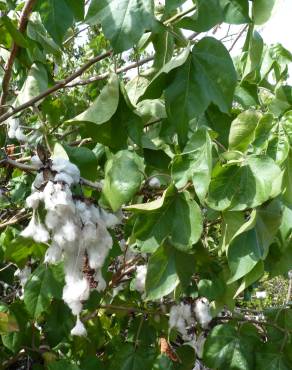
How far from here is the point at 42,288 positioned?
4.58 feet

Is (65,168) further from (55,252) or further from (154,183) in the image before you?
(154,183)

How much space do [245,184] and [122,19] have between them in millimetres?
335

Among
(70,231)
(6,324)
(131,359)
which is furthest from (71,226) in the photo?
(131,359)

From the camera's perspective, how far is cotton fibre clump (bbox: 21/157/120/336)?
0.86m

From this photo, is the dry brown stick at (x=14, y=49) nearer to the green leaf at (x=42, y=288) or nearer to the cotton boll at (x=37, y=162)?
the cotton boll at (x=37, y=162)

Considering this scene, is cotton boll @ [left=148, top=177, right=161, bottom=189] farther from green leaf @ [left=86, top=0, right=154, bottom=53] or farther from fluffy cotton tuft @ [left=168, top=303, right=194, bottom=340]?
fluffy cotton tuft @ [left=168, top=303, right=194, bottom=340]

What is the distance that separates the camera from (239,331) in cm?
152

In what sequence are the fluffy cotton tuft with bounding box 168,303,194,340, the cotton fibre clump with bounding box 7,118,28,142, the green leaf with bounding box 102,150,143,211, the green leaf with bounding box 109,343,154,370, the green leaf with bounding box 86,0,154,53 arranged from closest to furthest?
the green leaf with bounding box 86,0,154,53, the green leaf with bounding box 102,150,143,211, the cotton fibre clump with bounding box 7,118,28,142, the green leaf with bounding box 109,343,154,370, the fluffy cotton tuft with bounding box 168,303,194,340

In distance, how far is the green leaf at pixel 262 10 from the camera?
3.03 feet

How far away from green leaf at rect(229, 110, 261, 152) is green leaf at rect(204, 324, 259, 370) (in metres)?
0.65

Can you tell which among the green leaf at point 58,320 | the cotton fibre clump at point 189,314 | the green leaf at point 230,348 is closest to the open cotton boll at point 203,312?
the cotton fibre clump at point 189,314

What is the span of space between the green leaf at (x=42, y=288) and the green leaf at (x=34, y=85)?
→ 0.46 m

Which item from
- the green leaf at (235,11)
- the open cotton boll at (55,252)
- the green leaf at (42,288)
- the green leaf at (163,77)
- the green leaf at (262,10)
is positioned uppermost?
the green leaf at (235,11)

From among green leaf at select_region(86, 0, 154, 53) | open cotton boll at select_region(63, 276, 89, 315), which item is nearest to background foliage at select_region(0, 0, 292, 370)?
green leaf at select_region(86, 0, 154, 53)
